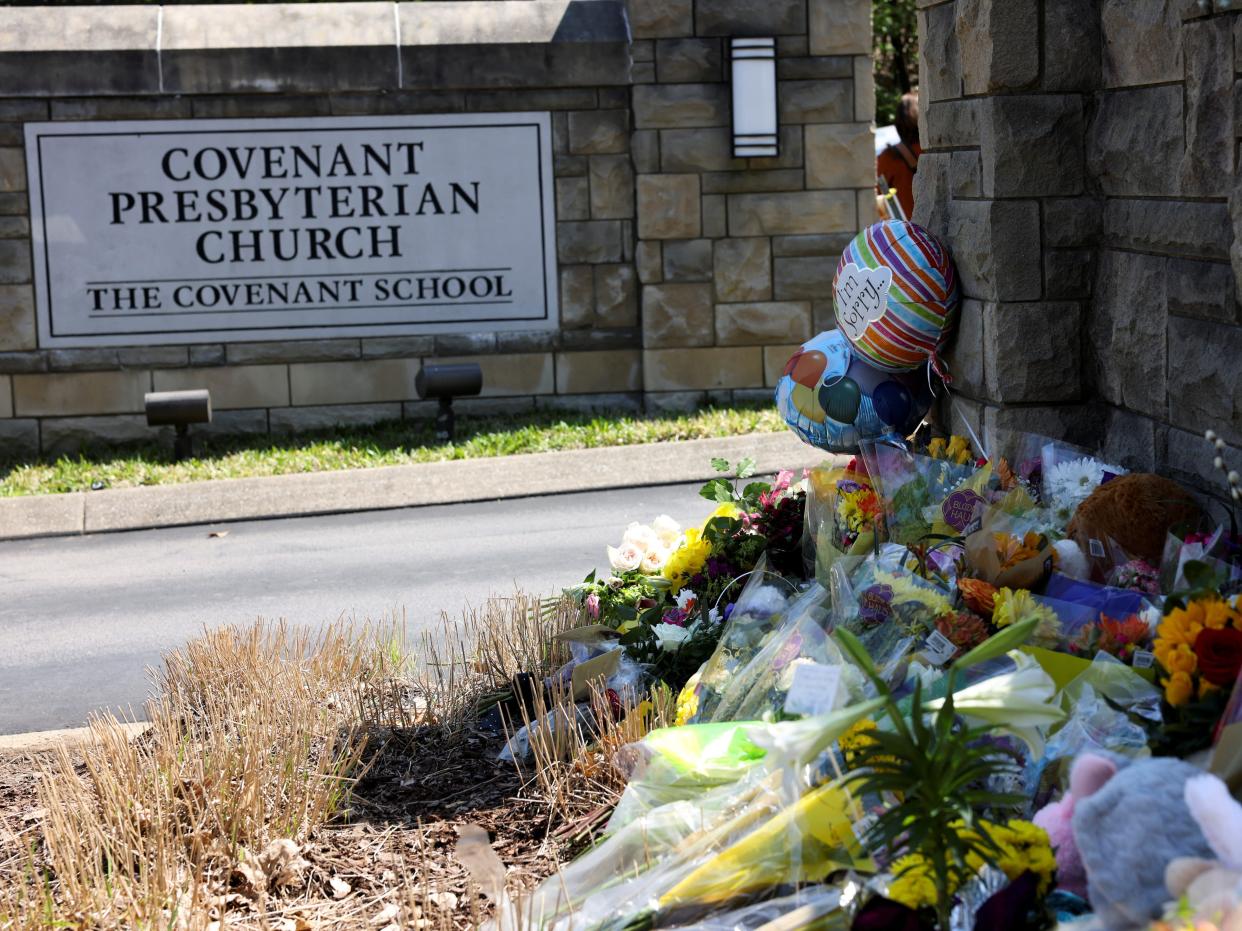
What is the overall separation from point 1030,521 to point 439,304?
782 cm

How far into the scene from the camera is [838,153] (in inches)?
443

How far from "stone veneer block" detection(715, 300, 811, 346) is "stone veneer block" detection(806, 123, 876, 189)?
90cm

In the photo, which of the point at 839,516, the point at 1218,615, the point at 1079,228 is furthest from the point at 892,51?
the point at 1218,615

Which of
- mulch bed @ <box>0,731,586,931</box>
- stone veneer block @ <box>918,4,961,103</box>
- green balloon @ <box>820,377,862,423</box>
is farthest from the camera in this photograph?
green balloon @ <box>820,377,862,423</box>

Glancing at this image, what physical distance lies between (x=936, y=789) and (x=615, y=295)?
29.9 ft

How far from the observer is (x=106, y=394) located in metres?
11.0

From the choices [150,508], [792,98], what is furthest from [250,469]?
[792,98]

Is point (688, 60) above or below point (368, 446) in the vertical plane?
above

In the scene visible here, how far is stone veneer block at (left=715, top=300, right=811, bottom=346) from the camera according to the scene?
37.2 ft

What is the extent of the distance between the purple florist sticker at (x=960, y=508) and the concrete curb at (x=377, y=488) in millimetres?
5035

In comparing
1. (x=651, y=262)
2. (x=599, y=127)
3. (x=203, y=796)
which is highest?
(x=599, y=127)

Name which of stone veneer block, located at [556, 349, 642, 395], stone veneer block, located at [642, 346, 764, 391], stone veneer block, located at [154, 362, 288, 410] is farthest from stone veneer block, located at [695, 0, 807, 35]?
stone veneer block, located at [154, 362, 288, 410]

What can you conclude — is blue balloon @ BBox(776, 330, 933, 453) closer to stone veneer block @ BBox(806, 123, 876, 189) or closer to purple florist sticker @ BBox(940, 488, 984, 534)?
purple florist sticker @ BBox(940, 488, 984, 534)

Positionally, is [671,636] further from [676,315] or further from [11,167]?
[11,167]
